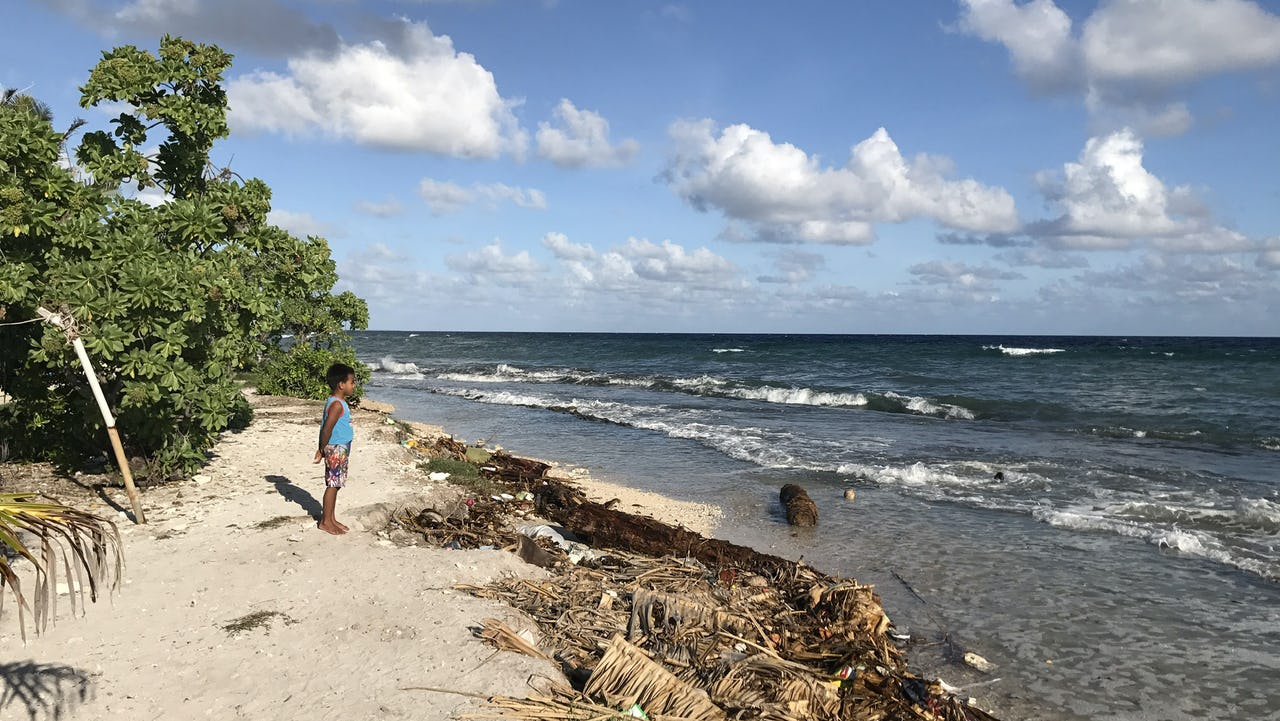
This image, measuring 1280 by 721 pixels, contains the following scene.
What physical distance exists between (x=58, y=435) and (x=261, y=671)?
6839mm

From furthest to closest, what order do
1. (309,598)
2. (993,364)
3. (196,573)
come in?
(993,364)
(196,573)
(309,598)

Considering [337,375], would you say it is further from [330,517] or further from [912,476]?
[912,476]

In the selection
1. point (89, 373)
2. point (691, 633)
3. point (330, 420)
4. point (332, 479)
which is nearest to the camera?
point (691, 633)

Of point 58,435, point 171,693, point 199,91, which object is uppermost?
point 199,91

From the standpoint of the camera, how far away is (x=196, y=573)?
677cm

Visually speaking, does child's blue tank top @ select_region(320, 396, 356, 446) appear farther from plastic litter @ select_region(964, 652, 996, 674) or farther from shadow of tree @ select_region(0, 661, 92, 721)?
plastic litter @ select_region(964, 652, 996, 674)

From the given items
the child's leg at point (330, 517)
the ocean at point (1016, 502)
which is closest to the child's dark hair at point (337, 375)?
the child's leg at point (330, 517)

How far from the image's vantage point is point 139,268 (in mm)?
7711

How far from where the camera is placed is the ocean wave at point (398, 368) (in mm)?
42188

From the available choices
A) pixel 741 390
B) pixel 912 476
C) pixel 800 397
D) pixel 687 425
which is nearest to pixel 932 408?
pixel 800 397

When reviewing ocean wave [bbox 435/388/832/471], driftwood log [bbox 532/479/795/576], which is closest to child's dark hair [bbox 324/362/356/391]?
driftwood log [bbox 532/479/795/576]

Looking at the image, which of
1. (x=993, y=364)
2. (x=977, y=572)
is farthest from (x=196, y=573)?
(x=993, y=364)

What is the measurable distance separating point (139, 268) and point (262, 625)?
4.20m

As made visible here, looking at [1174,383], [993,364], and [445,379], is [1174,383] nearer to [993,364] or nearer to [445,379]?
[993,364]
